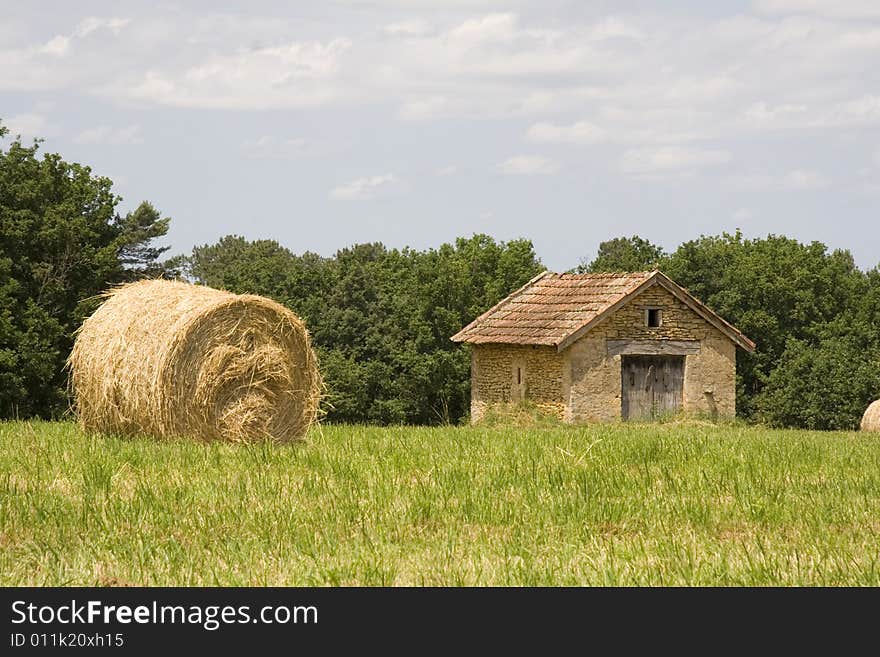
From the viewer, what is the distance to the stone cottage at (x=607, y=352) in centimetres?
3525

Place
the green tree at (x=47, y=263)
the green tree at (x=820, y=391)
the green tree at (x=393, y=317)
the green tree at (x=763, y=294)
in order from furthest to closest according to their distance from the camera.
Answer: the green tree at (x=763, y=294), the green tree at (x=820, y=391), the green tree at (x=393, y=317), the green tree at (x=47, y=263)

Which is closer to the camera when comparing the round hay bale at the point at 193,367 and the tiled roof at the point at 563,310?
the round hay bale at the point at 193,367

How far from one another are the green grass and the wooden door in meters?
22.2

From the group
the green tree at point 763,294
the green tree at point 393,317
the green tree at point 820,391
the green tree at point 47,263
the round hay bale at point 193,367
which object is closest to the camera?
the round hay bale at point 193,367

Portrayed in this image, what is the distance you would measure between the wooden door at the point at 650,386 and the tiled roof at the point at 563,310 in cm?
171

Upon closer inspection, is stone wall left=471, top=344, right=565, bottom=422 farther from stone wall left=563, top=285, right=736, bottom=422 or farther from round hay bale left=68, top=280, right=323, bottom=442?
round hay bale left=68, top=280, right=323, bottom=442

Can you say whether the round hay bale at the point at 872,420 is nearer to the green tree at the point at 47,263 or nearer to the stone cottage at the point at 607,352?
the stone cottage at the point at 607,352

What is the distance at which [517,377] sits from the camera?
3678cm

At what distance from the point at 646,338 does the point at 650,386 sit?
4.48ft

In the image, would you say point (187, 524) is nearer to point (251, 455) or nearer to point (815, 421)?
point (251, 455)

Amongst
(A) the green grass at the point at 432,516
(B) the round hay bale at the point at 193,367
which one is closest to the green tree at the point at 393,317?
(B) the round hay bale at the point at 193,367

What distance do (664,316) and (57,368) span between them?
16978mm

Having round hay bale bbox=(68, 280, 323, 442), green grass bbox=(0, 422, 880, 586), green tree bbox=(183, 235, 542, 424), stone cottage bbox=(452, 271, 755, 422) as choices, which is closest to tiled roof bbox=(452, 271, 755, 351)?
stone cottage bbox=(452, 271, 755, 422)
